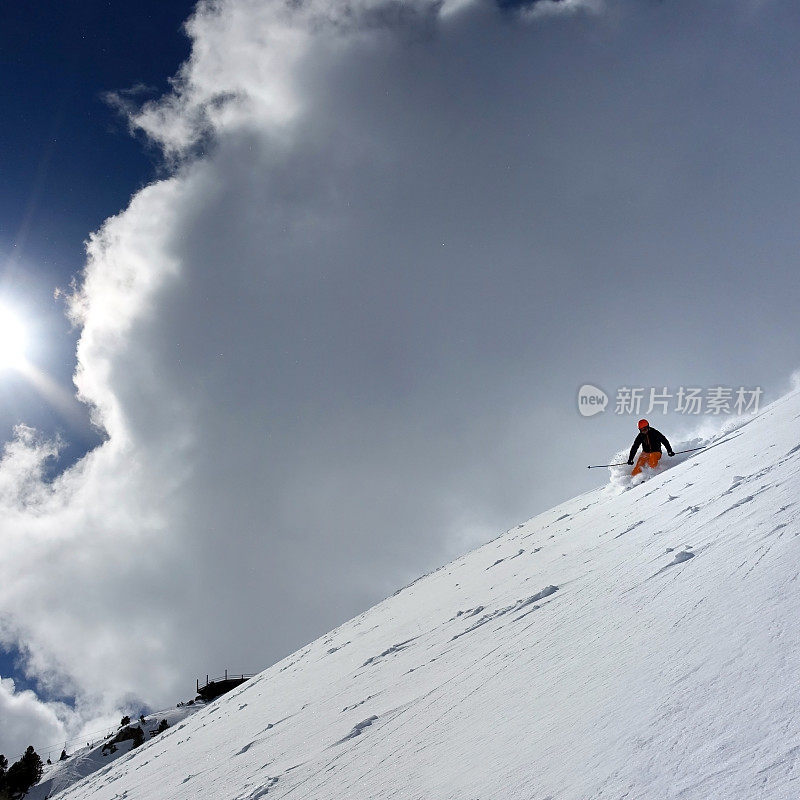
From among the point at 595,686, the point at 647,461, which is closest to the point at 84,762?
the point at 647,461

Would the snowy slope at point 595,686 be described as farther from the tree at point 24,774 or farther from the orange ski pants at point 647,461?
the tree at point 24,774

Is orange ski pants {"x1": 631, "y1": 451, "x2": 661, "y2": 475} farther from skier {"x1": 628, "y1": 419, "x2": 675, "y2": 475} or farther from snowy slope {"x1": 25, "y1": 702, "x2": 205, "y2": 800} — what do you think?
snowy slope {"x1": 25, "y1": 702, "x2": 205, "y2": 800}

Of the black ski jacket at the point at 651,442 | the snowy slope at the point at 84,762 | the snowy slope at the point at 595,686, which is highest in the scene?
the snowy slope at the point at 84,762

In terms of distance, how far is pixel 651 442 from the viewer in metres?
12.2

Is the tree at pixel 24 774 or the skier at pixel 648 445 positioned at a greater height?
the tree at pixel 24 774

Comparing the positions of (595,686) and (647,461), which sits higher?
(647,461)

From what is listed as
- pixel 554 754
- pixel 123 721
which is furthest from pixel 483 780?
pixel 123 721

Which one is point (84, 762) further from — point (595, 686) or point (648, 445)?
point (595, 686)

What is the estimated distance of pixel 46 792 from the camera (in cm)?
4266

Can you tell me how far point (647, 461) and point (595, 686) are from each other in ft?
32.2

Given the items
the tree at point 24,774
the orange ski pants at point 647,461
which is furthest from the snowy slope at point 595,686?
the tree at point 24,774

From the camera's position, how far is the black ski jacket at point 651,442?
1210 centimetres

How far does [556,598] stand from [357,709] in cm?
246

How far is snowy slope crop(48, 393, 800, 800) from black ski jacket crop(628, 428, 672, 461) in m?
3.36
